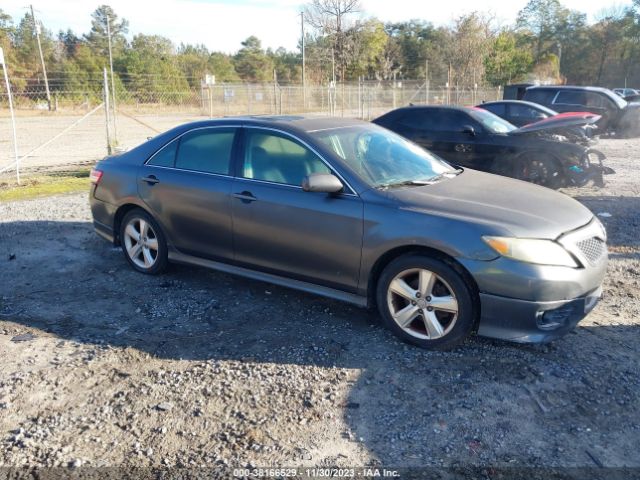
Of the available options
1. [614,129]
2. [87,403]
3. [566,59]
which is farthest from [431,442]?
[566,59]

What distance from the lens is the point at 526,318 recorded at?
3.68m

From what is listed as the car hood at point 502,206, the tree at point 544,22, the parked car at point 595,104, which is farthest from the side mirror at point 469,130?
the tree at point 544,22

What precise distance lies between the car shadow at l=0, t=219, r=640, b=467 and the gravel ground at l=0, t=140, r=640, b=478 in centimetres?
1

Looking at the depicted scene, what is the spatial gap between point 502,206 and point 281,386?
2.00 m

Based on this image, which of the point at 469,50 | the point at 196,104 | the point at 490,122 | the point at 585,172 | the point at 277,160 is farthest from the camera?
the point at 469,50

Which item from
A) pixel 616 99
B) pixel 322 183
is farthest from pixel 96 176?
pixel 616 99

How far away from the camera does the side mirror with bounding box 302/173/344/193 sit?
13.8 feet

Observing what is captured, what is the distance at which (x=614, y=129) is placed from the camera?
1734 centimetres

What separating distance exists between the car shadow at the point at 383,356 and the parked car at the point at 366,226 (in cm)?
25

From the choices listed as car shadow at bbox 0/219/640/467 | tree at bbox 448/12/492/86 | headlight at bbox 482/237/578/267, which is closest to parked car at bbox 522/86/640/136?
car shadow at bbox 0/219/640/467

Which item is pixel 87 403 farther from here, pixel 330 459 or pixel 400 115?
pixel 400 115

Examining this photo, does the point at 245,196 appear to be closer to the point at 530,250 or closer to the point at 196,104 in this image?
the point at 530,250

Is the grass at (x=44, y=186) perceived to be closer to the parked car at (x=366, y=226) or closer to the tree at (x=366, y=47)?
the parked car at (x=366, y=226)

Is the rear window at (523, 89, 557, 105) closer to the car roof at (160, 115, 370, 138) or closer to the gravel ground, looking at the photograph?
the gravel ground
